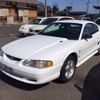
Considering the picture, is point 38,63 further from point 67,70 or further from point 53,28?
point 53,28

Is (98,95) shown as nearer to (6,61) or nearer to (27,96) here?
(27,96)

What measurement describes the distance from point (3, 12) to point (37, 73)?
33.4 m

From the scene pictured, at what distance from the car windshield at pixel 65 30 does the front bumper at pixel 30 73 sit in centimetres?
152

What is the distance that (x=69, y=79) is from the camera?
4.98 m

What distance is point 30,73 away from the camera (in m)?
4.13

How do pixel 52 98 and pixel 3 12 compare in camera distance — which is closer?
pixel 52 98

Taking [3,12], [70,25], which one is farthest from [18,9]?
[70,25]

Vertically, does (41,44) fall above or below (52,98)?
above

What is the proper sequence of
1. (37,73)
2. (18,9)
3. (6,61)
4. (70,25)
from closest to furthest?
(37,73)
(6,61)
(70,25)
(18,9)

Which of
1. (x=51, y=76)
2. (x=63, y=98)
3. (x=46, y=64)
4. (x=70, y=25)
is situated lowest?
(x=63, y=98)

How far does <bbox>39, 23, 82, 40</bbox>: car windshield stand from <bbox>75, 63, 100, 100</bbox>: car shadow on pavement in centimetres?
111

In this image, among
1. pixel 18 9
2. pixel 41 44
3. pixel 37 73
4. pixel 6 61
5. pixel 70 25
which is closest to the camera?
pixel 37 73

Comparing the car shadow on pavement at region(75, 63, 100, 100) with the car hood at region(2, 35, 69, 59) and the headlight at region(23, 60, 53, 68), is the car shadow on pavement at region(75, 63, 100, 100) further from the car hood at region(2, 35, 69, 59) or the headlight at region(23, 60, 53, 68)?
the car hood at region(2, 35, 69, 59)

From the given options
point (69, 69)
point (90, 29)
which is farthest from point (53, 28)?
point (69, 69)
